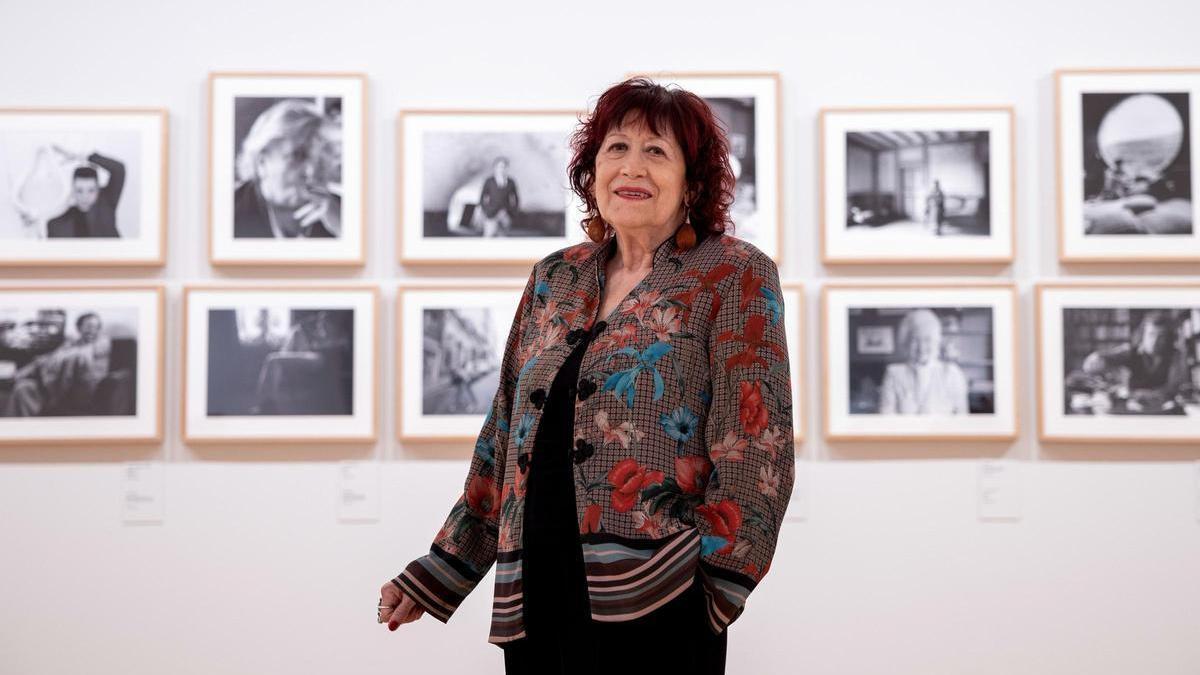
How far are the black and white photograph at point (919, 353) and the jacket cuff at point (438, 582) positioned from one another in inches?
61.9

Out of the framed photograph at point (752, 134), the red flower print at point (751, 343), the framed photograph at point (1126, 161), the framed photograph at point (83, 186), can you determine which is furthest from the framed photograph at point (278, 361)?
the framed photograph at point (1126, 161)

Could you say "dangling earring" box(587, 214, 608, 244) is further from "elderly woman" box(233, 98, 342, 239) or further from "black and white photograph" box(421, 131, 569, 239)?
"elderly woman" box(233, 98, 342, 239)

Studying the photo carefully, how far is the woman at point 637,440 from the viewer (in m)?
1.57

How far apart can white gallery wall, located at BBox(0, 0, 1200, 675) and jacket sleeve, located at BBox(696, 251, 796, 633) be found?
4.88 ft

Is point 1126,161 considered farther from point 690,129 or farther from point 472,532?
point 472,532

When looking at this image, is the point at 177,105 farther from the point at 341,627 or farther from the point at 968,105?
the point at 968,105

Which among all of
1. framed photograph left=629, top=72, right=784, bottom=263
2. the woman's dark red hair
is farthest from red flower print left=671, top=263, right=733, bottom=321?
framed photograph left=629, top=72, right=784, bottom=263

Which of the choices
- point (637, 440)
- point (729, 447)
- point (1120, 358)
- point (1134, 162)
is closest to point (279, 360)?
point (637, 440)

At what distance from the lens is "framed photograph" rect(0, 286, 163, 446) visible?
308 cm

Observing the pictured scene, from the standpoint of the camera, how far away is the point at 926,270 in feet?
10.2

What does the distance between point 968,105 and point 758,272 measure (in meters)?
1.76

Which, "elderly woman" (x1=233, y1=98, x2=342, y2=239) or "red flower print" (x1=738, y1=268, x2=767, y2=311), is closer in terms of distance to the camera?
"red flower print" (x1=738, y1=268, x2=767, y2=311)

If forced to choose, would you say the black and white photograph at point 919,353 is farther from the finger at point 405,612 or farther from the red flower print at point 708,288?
the finger at point 405,612

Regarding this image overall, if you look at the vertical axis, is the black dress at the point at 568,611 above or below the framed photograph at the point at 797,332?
below
